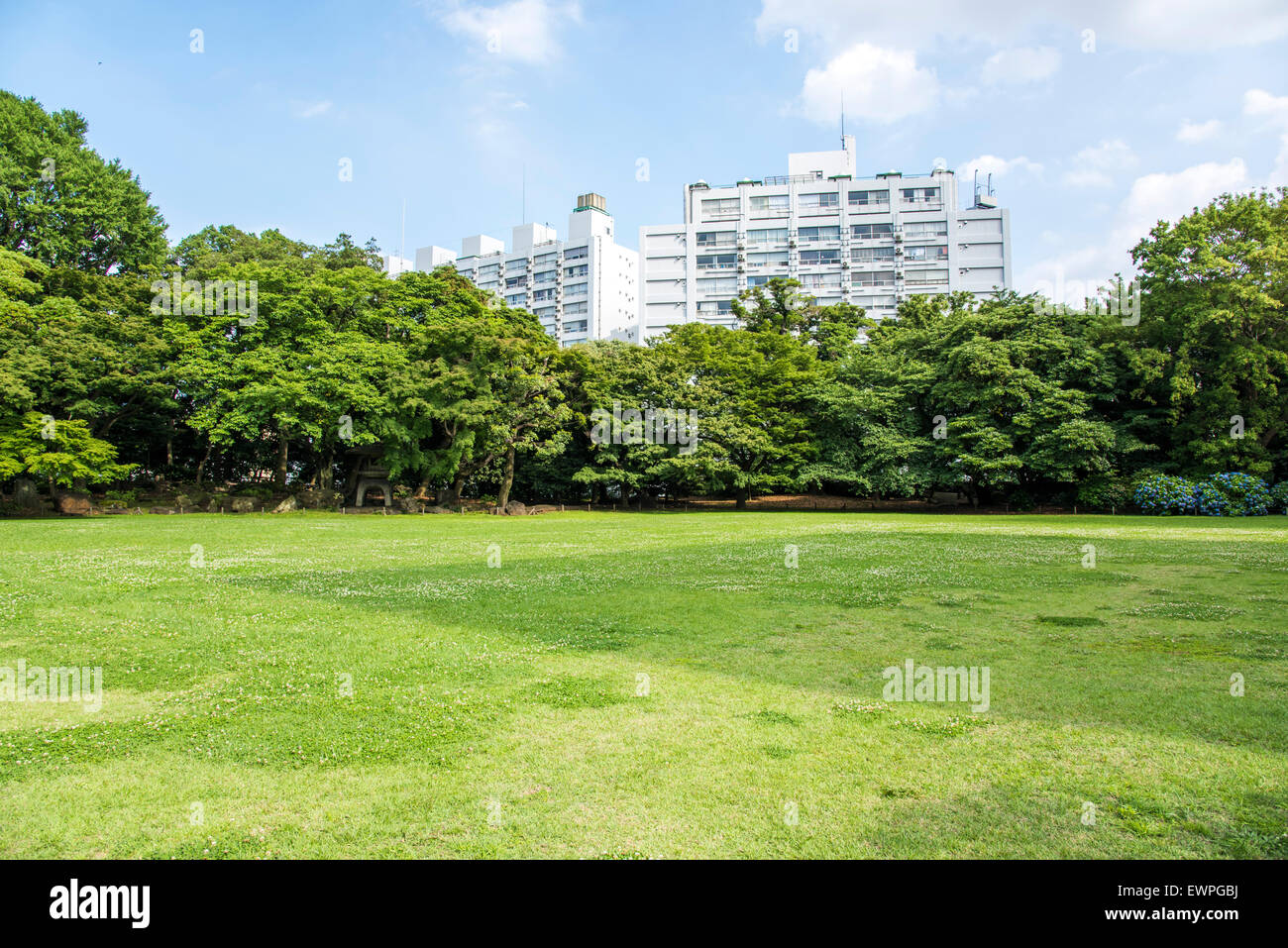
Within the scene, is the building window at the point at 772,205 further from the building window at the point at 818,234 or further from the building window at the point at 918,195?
the building window at the point at 918,195

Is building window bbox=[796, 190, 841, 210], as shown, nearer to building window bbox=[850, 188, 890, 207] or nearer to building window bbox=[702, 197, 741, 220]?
building window bbox=[850, 188, 890, 207]

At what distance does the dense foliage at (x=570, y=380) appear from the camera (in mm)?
35219

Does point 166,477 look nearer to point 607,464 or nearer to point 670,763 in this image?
point 607,464

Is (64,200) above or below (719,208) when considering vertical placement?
below

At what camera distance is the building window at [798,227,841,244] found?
96812 millimetres

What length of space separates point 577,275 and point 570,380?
70.5 m

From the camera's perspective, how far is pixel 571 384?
153ft

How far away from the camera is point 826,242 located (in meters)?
97.0

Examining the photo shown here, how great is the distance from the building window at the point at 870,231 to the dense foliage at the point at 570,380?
4882 centimetres

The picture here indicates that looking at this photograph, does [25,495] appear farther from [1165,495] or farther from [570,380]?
[1165,495]

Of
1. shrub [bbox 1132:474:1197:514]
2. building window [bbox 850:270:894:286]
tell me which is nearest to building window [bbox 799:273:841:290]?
building window [bbox 850:270:894:286]

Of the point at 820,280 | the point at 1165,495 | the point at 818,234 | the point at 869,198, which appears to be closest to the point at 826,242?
the point at 818,234

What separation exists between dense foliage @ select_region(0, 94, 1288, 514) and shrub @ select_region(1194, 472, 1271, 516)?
0.58 feet

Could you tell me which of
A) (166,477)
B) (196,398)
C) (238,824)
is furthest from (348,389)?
(238,824)
